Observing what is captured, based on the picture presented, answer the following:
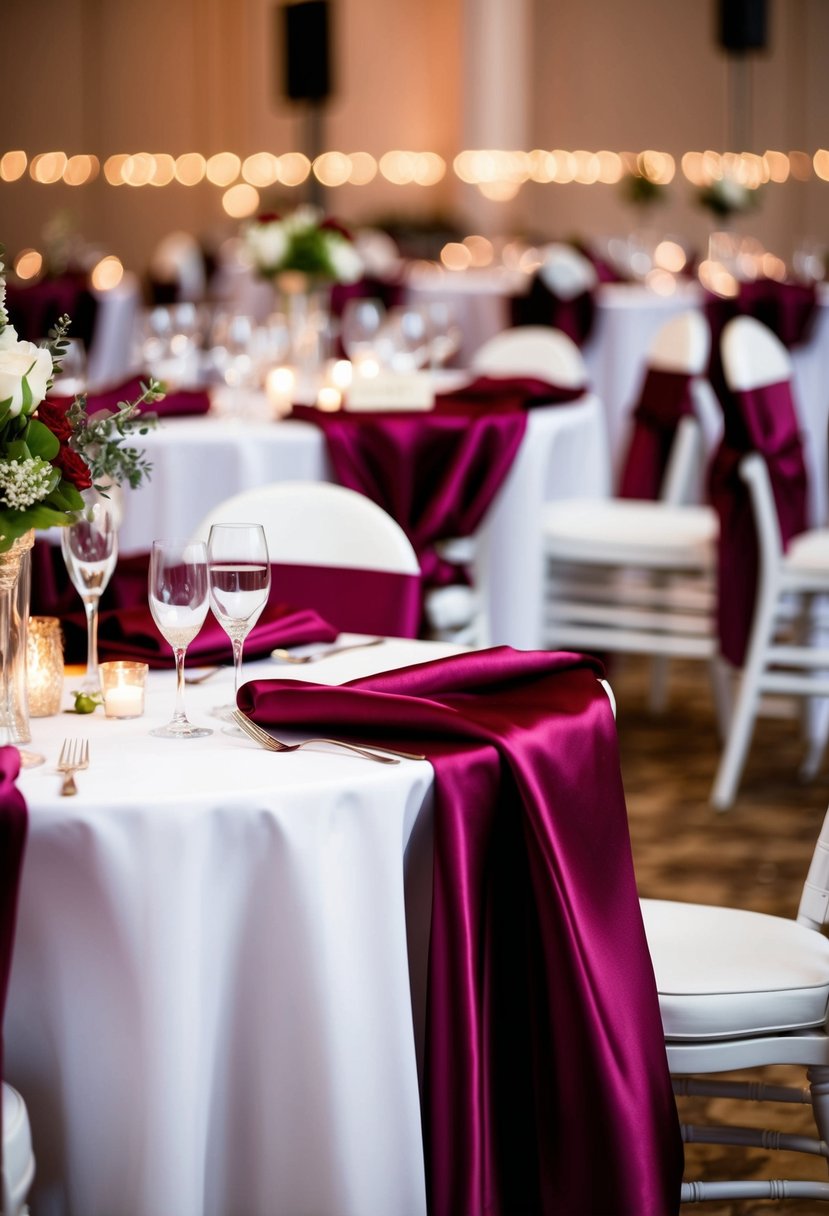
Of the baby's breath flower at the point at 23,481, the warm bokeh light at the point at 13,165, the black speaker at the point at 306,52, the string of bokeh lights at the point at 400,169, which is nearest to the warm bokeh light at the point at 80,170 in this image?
the string of bokeh lights at the point at 400,169

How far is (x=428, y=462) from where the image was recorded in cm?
382

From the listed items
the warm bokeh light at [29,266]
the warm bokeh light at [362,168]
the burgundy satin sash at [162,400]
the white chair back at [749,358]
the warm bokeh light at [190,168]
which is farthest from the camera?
the warm bokeh light at [362,168]

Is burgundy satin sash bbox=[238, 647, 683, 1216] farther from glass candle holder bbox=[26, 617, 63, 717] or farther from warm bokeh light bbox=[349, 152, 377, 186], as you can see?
warm bokeh light bbox=[349, 152, 377, 186]

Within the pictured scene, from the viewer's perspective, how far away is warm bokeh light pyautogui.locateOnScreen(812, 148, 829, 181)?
42.2ft

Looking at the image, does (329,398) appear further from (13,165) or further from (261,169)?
(261,169)

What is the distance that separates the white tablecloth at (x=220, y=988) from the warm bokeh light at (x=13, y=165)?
1091cm

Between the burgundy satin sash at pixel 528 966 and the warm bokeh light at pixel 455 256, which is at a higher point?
the warm bokeh light at pixel 455 256

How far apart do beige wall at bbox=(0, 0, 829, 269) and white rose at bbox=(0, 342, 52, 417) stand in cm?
1054

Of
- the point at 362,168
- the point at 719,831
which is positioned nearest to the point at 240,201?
the point at 362,168

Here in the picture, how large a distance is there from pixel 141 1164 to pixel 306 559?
1.23 metres

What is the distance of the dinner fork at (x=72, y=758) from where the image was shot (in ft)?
5.48

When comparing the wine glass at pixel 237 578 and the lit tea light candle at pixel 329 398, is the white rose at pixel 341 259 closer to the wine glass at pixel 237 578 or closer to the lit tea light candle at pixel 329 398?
the lit tea light candle at pixel 329 398

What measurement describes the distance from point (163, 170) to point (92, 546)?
11.4 metres

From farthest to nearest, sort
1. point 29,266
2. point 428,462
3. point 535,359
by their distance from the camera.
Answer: point 29,266
point 535,359
point 428,462
